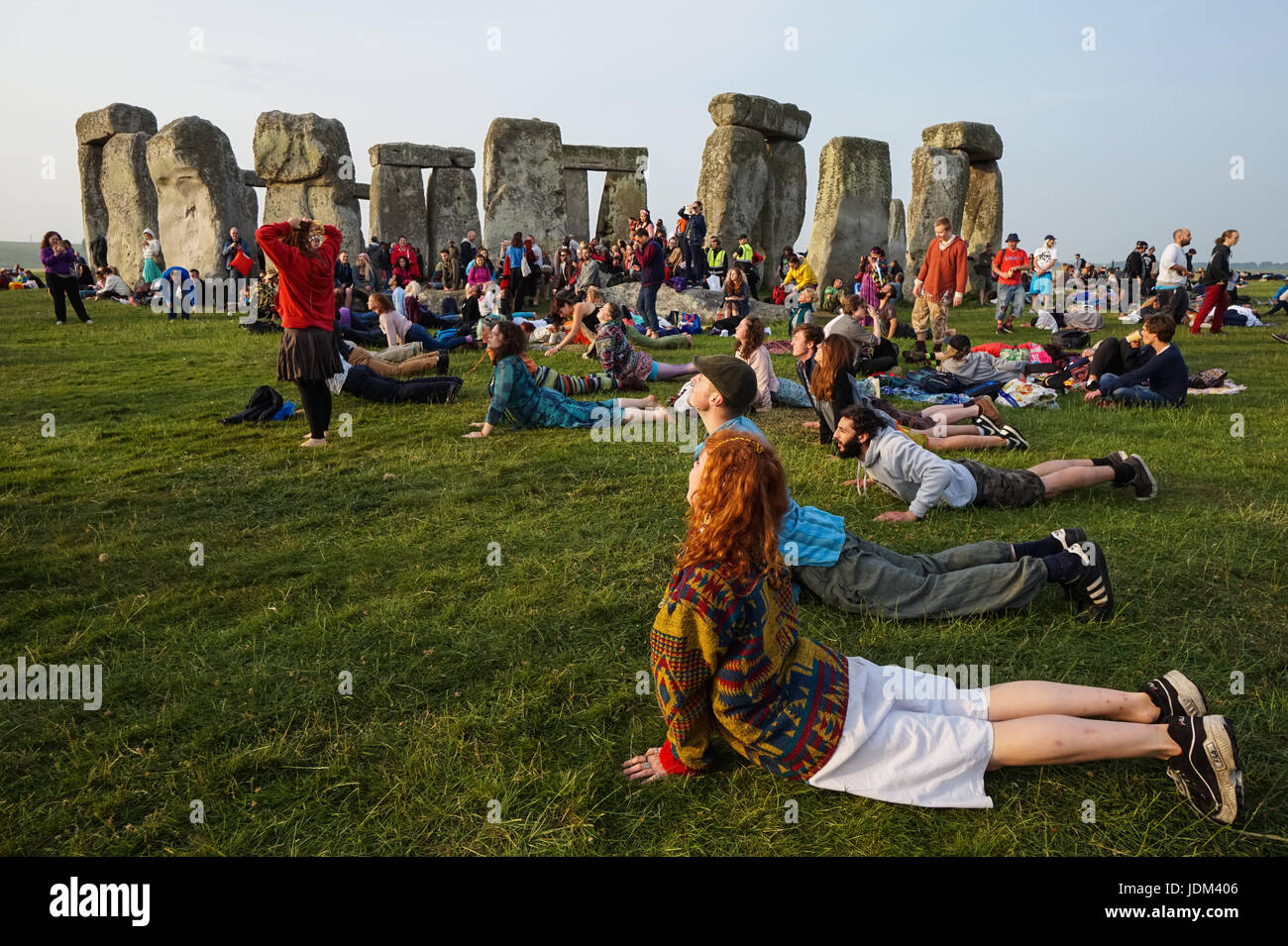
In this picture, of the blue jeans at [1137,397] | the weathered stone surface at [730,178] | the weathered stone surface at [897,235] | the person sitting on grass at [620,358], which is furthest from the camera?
the weathered stone surface at [897,235]

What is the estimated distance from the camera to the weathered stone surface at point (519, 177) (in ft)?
66.5

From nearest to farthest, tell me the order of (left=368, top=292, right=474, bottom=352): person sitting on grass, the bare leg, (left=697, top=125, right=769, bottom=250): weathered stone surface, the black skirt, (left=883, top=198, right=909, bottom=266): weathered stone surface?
1. the black skirt
2. the bare leg
3. (left=368, top=292, right=474, bottom=352): person sitting on grass
4. (left=697, top=125, right=769, bottom=250): weathered stone surface
5. (left=883, top=198, right=909, bottom=266): weathered stone surface

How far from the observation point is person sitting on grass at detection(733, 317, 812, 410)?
286 inches

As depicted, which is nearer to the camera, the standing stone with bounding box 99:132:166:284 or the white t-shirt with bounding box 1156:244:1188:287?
the white t-shirt with bounding box 1156:244:1188:287

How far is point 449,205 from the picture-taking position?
72.5 feet

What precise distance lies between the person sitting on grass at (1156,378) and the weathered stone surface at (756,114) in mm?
14144

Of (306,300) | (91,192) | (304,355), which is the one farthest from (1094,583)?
(91,192)

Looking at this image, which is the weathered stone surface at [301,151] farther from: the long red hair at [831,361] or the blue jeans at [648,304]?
the long red hair at [831,361]

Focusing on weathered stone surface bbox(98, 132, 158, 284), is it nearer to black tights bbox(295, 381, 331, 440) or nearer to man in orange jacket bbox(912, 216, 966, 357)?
black tights bbox(295, 381, 331, 440)

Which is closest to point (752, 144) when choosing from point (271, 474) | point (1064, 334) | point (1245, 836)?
point (1064, 334)

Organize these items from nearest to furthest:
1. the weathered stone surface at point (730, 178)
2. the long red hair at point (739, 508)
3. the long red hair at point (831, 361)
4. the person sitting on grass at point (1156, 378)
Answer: the long red hair at point (739, 508), the long red hair at point (831, 361), the person sitting on grass at point (1156, 378), the weathered stone surface at point (730, 178)

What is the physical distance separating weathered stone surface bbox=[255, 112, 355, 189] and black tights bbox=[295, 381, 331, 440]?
46.5 ft

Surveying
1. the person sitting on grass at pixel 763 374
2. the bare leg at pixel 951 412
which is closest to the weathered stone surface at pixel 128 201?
the person sitting on grass at pixel 763 374

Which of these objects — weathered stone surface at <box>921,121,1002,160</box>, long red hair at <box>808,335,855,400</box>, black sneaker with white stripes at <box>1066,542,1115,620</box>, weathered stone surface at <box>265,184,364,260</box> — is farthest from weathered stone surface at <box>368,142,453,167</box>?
black sneaker with white stripes at <box>1066,542,1115,620</box>
